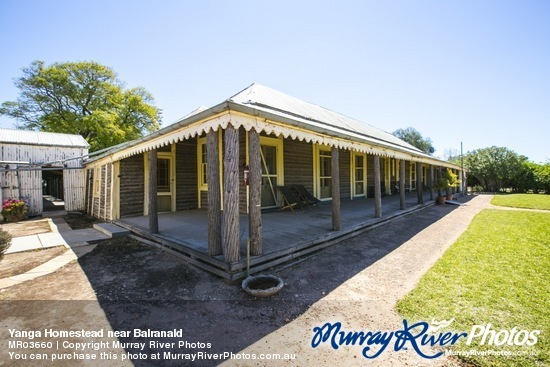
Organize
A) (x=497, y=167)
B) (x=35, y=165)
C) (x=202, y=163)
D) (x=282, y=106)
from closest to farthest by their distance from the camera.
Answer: (x=282, y=106), (x=202, y=163), (x=35, y=165), (x=497, y=167)

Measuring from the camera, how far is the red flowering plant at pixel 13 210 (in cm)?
928

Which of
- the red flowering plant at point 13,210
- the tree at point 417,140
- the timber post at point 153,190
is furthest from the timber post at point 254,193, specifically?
the tree at point 417,140

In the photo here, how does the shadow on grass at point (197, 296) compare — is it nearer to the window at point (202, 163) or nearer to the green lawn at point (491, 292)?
the green lawn at point (491, 292)

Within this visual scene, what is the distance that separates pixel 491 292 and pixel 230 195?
3643mm

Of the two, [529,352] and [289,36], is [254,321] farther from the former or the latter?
[289,36]

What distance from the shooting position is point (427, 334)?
86.8 inches

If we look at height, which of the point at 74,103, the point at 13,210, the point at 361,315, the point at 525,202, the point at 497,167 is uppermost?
the point at 74,103

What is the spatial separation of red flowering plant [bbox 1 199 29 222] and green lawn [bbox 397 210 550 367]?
545 inches

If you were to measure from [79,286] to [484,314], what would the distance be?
17.2ft

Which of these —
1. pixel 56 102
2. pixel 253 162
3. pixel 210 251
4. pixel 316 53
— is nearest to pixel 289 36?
pixel 316 53

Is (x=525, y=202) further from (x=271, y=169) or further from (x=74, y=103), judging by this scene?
(x=74, y=103)

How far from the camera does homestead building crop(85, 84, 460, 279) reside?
3.54 meters

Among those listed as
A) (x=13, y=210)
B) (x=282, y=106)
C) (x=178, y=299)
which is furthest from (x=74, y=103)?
(x=178, y=299)

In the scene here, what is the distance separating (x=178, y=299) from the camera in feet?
→ 9.84
